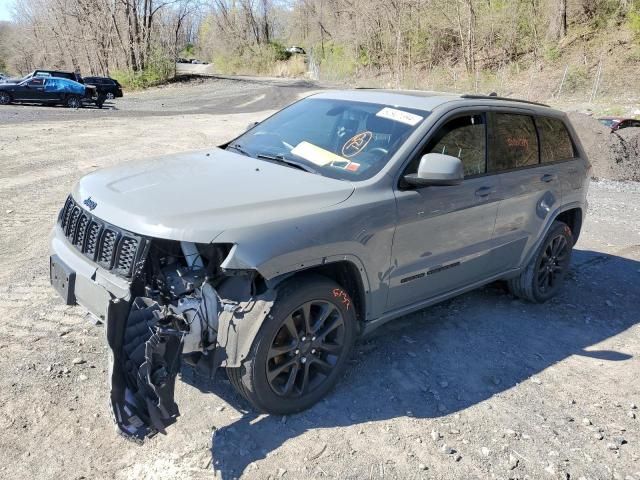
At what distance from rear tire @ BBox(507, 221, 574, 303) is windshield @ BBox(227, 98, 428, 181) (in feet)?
6.65

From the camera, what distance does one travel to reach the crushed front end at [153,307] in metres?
2.86

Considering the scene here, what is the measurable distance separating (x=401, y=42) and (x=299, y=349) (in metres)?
43.0

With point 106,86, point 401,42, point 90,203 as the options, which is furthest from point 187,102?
point 90,203

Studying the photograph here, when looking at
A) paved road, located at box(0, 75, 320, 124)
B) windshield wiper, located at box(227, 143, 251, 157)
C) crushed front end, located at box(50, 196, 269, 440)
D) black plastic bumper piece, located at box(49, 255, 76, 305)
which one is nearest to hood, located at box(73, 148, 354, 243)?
crushed front end, located at box(50, 196, 269, 440)

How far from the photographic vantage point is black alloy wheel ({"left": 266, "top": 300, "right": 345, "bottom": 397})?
3.24m

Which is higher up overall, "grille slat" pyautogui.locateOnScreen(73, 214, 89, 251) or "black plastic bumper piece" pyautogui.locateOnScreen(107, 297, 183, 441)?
"grille slat" pyautogui.locateOnScreen(73, 214, 89, 251)

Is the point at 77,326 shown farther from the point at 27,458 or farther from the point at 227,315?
the point at 227,315

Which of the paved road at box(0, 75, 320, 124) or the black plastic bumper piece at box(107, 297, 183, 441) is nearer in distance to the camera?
the black plastic bumper piece at box(107, 297, 183, 441)

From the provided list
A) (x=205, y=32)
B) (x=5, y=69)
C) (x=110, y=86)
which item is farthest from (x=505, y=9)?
(x=5, y=69)

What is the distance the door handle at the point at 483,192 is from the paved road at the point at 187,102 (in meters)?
17.9

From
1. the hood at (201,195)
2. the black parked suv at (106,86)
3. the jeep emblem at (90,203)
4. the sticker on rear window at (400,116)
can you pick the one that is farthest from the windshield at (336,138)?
the black parked suv at (106,86)

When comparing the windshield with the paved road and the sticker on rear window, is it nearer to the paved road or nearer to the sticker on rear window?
the sticker on rear window

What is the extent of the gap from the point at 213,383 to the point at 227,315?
0.88 metres

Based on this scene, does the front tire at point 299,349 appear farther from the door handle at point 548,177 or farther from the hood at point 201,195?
the door handle at point 548,177
